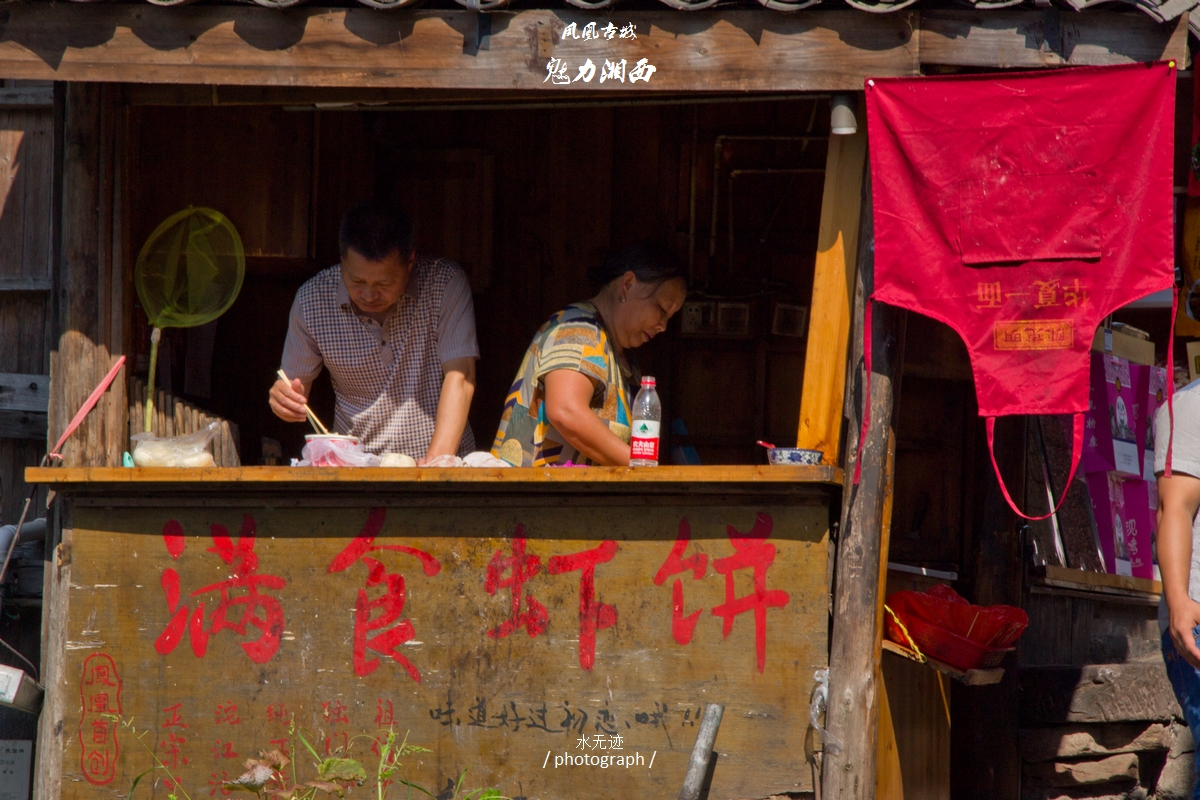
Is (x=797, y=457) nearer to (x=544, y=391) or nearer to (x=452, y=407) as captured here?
(x=544, y=391)

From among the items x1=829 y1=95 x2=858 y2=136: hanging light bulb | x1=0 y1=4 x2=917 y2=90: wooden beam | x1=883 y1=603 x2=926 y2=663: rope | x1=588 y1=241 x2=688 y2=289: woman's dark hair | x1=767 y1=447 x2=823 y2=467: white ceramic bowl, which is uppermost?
x1=0 y1=4 x2=917 y2=90: wooden beam

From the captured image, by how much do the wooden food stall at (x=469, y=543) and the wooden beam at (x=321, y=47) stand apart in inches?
0.4

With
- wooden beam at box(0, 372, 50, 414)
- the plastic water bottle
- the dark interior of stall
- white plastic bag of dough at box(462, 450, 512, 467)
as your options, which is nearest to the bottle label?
the plastic water bottle

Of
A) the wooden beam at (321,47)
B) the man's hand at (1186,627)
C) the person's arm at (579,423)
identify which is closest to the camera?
the man's hand at (1186,627)

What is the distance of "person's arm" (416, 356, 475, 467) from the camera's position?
16.3ft

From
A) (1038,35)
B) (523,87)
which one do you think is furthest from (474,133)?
(1038,35)

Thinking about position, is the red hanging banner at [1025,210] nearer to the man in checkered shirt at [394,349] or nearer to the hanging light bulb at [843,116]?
the hanging light bulb at [843,116]

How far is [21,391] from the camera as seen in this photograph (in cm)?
595

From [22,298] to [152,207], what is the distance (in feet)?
4.63

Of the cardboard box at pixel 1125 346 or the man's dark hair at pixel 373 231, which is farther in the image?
the cardboard box at pixel 1125 346

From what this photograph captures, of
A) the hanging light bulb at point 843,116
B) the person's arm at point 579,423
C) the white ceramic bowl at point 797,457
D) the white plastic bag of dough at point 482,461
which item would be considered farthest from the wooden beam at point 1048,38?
the white plastic bag of dough at point 482,461

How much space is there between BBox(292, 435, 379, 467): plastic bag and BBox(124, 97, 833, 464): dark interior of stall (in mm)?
1694

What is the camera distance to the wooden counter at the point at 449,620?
4.38m

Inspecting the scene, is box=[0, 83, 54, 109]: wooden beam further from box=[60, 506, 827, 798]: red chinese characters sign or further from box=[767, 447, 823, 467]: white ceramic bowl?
box=[767, 447, 823, 467]: white ceramic bowl
